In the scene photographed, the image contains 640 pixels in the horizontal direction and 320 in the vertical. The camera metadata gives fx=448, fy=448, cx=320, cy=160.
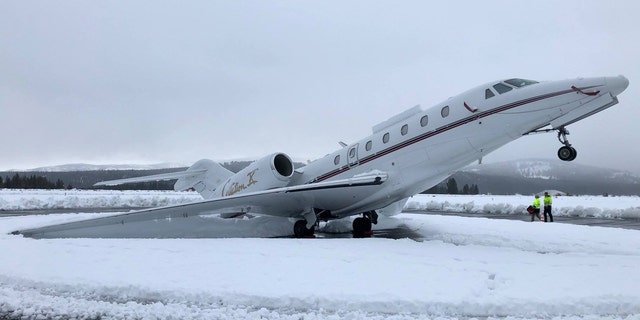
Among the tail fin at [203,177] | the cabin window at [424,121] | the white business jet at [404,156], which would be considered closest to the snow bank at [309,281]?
the white business jet at [404,156]

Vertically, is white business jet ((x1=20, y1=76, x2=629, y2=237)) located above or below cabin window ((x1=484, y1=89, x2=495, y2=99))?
below

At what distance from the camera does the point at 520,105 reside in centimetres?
1060

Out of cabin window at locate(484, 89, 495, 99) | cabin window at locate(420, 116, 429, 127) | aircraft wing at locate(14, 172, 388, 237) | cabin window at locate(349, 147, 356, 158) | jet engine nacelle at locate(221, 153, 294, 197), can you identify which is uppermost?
cabin window at locate(484, 89, 495, 99)

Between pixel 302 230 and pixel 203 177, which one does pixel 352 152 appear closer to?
pixel 302 230

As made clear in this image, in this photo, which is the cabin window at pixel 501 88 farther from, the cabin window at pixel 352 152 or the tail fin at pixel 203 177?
the tail fin at pixel 203 177

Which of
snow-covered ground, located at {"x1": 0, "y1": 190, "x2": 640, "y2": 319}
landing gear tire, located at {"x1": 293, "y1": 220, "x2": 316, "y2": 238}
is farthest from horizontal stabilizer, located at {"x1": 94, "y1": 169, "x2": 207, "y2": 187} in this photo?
landing gear tire, located at {"x1": 293, "y1": 220, "x2": 316, "y2": 238}

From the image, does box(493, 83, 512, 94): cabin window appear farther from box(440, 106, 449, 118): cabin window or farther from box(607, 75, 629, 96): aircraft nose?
box(607, 75, 629, 96): aircraft nose

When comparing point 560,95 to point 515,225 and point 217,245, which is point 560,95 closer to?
point 515,225

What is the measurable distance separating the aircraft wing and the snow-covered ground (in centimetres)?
176

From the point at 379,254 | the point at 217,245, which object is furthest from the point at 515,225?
the point at 217,245

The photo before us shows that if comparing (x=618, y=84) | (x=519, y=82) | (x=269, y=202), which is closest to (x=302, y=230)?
(x=269, y=202)

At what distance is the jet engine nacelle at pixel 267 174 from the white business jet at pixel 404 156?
1.3 inches

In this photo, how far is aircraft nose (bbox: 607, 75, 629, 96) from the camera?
9.23 m

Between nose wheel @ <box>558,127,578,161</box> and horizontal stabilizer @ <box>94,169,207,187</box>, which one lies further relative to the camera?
horizontal stabilizer @ <box>94,169,207,187</box>
